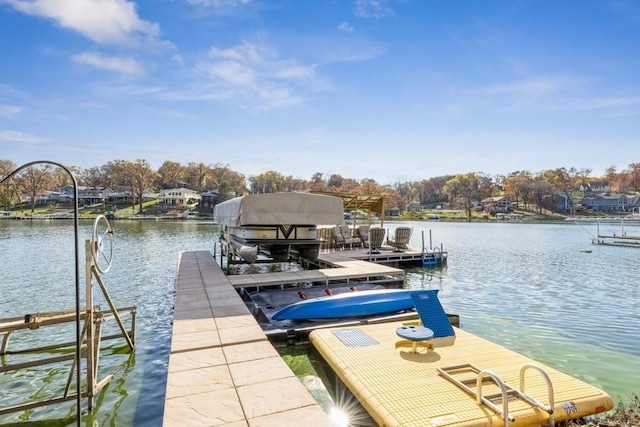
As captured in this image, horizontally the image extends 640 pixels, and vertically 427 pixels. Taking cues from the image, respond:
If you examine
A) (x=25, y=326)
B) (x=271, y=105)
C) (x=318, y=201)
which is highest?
(x=271, y=105)

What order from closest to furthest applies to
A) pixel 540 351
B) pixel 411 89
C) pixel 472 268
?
1. pixel 540 351
2. pixel 472 268
3. pixel 411 89

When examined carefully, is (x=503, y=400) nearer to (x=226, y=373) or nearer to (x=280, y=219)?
(x=226, y=373)

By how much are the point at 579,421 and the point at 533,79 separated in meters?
19.9

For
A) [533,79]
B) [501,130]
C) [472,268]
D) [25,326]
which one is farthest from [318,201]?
[501,130]

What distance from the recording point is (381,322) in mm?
7508

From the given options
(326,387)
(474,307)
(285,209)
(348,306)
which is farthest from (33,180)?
(326,387)

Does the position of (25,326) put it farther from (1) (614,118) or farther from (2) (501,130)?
(1) (614,118)

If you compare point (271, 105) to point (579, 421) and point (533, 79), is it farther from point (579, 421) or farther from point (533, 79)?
point (579, 421)

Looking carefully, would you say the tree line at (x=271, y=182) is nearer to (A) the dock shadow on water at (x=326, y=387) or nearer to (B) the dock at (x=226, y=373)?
(B) the dock at (x=226, y=373)


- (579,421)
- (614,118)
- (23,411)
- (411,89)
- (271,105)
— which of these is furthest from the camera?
(614,118)

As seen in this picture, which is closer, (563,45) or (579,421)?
(579,421)

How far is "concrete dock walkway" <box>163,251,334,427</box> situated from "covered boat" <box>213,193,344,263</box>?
3.52m

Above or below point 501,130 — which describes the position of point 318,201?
below

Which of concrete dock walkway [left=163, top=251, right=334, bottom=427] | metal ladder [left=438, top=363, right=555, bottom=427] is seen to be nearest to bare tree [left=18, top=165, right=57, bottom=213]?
concrete dock walkway [left=163, top=251, right=334, bottom=427]
